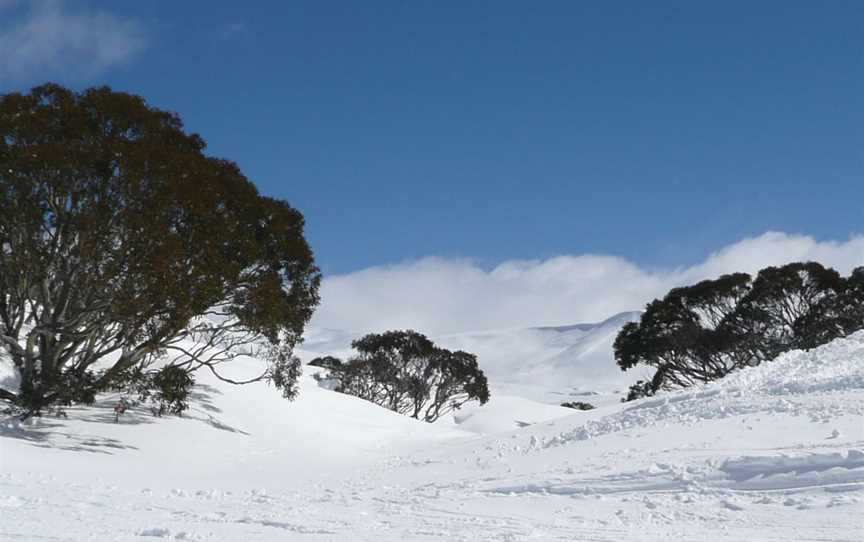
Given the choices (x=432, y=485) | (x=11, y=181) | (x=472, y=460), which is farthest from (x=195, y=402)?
(x=432, y=485)

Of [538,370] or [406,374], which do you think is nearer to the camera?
[406,374]

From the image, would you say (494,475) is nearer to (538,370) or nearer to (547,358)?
(538,370)

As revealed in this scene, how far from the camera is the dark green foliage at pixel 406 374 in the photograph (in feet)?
144

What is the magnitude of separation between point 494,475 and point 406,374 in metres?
32.2

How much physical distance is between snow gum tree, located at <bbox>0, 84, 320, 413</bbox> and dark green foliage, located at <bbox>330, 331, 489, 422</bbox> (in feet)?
86.3

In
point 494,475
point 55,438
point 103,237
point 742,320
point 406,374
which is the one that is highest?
point 742,320

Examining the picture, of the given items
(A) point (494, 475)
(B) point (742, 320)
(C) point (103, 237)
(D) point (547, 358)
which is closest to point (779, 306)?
(B) point (742, 320)

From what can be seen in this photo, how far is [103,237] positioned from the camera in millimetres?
15531

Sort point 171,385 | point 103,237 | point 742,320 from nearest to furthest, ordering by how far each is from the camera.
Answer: point 103,237
point 171,385
point 742,320

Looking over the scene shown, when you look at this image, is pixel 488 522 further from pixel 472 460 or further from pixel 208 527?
pixel 472 460

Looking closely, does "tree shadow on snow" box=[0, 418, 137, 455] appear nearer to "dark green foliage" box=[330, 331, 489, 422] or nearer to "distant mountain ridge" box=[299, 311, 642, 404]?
"dark green foliage" box=[330, 331, 489, 422]

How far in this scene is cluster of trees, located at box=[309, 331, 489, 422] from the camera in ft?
144

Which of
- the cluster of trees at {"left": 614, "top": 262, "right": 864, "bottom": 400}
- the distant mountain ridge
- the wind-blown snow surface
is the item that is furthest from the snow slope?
the wind-blown snow surface

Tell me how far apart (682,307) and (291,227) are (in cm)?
2932
